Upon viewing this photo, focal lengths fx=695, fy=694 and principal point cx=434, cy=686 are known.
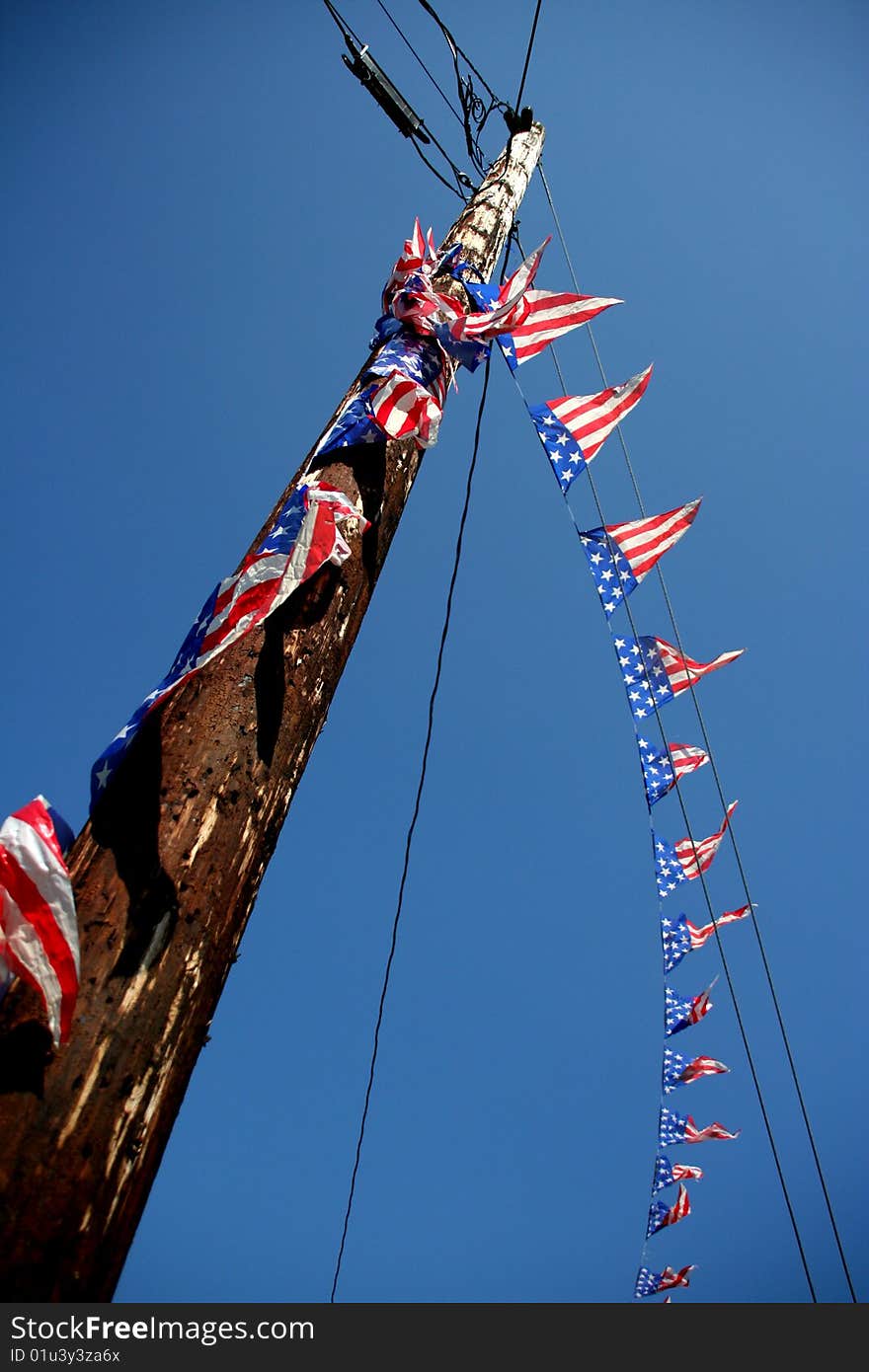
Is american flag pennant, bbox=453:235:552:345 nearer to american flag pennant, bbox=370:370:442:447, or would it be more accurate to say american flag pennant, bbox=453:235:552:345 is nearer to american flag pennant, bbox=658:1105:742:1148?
american flag pennant, bbox=370:370:442:447

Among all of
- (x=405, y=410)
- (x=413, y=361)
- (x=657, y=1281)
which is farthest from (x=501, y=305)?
(x=657, y=1281)

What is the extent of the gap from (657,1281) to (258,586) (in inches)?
443

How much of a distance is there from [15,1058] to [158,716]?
0.82 m

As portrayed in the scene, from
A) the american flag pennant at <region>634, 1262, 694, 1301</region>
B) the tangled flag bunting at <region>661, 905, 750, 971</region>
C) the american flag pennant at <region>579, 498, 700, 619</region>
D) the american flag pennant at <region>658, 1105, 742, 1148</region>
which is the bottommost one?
the american flag pennant at <region>634, 1262, 694, 1301</region>

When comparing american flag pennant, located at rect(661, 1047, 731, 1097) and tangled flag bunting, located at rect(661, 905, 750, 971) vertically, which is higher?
tangled flag bunting, located at rect(661, 905, 750, 971)

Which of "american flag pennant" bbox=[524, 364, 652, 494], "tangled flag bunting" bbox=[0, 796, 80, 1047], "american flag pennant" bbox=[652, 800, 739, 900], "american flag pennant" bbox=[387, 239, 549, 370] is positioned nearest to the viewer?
"tangled flag bunting" bbox=[0, 796, 80, 1047]

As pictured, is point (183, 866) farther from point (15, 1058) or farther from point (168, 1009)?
point (15, 1058)

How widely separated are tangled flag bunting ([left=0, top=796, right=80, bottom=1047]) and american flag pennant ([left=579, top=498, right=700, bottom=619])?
4.04 metres

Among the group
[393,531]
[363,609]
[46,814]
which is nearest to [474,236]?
[393,531]

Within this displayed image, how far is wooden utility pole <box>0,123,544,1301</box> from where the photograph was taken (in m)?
1.19

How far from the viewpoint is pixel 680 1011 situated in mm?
6914

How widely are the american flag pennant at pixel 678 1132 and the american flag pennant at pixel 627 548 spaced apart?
5932 mm

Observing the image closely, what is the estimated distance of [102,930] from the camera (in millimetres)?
1443

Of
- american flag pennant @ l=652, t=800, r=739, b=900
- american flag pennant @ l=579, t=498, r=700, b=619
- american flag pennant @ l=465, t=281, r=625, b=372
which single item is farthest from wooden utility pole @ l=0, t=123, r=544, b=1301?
american flag pennant @ l=652, t=800, r=739, b=900
